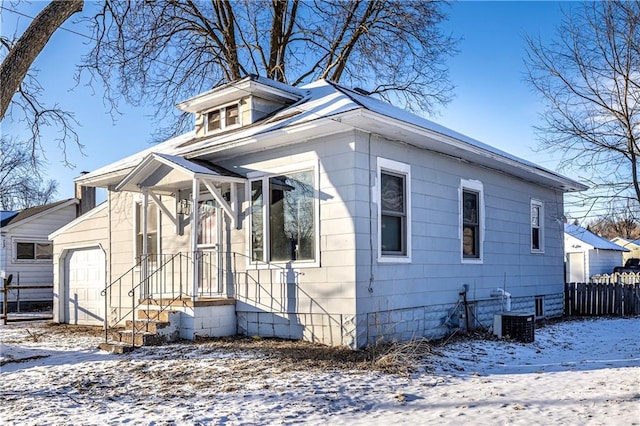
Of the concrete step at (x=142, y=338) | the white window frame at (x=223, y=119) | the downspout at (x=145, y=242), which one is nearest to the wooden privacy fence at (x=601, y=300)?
the white window frame at (x=223, y=119)

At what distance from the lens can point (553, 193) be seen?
1631 centimetres

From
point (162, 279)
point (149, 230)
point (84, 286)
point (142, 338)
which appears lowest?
point (142, 338)

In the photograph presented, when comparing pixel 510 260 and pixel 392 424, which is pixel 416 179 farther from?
pixel 392 424

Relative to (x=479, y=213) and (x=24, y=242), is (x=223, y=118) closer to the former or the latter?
(x=479, y=213)

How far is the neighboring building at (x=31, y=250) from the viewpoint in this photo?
2317cm

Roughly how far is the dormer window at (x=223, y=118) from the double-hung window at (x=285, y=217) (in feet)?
5.83

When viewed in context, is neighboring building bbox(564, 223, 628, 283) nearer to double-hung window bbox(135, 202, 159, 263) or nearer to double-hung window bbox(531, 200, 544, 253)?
double-hung window bbox(531, 200, 544, 253)

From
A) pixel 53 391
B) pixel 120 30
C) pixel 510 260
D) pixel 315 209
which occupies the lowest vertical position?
pixel 53 391

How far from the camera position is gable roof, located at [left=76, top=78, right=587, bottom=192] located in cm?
914

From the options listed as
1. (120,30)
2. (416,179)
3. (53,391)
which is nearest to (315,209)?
(416,179)

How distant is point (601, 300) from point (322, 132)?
11.4 meters

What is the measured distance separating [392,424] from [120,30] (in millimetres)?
9964

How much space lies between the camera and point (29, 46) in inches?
338

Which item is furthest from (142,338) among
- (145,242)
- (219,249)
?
(145,242)
